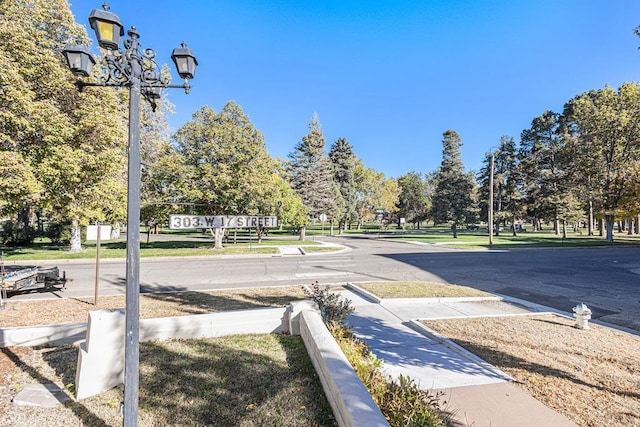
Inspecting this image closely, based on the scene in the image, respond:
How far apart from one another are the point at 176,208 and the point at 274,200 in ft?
23.4

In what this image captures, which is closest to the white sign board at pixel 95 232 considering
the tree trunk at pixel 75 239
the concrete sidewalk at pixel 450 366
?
the concrete sidewalk at pixel 450 366

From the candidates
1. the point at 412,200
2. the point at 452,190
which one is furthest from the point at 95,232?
the point at 412,200

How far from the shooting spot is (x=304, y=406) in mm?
3635

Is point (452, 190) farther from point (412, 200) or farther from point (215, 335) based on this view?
point (215, 335)

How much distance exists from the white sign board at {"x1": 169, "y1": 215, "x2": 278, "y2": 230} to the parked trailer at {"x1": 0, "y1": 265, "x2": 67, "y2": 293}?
25.7ft

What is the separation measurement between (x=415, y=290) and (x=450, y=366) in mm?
5086

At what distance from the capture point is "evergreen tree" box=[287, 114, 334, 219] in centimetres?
3616

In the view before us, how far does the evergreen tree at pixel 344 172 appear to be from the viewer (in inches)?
1692

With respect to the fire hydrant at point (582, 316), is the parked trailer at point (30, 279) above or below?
above

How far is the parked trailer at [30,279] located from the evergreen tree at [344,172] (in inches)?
1327

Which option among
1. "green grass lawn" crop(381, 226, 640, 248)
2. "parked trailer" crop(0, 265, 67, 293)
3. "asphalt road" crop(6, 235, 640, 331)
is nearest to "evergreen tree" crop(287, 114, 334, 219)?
"green grass lawn" crop(381, 226, 640, 248)

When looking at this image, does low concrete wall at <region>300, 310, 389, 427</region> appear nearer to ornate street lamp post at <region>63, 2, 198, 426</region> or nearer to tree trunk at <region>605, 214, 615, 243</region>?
ornate street lamp post at <region>63, 2, 198, 426</region>

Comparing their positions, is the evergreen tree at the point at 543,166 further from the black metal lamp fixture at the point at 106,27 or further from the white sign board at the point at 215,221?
the black metal lamp fixture at the point at 106,27

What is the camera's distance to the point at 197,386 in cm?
407
